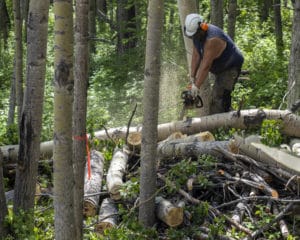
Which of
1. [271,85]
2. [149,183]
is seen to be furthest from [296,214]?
[271,85]

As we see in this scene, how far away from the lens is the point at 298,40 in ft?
30.0

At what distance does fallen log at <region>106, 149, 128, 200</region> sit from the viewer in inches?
241

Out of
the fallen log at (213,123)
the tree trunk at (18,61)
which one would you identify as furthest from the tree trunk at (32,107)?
the tree trunk at (18,61)

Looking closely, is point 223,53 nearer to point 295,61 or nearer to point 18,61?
point 295,61

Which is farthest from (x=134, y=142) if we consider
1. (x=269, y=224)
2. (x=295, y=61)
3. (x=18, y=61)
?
(x=295, y=61)

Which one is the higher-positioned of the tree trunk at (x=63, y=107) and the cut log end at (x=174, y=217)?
the tree trunk at (x=63, y=107)

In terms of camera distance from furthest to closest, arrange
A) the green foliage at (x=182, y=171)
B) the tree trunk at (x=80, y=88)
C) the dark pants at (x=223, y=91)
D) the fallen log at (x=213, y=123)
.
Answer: the dark pants at (x=223, y=91), the fallen log at (x=213, y=123), the green foliage at (x=182, y=171), the tree trunk at (x=80, y=88)

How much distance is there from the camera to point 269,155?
634 cm

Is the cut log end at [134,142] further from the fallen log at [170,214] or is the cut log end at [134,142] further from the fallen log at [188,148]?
the fallen log at [170,214]

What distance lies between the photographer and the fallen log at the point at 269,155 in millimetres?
6072

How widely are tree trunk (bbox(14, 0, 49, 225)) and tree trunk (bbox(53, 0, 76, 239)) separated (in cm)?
184

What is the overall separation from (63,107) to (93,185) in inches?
112

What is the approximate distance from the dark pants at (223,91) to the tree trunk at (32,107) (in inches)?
150

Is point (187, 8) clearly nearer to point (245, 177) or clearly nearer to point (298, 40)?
point (298, 40)
